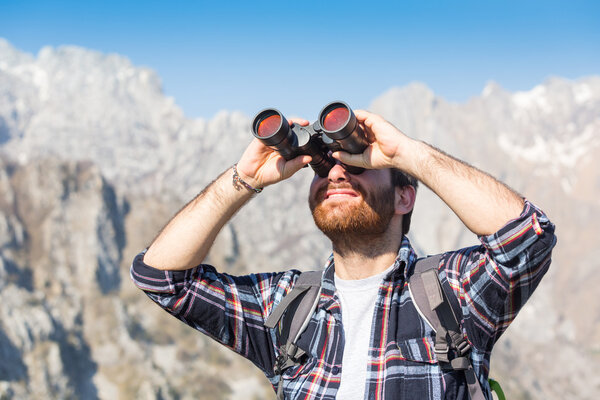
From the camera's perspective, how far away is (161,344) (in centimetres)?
15050

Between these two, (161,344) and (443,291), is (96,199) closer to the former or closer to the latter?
(161,344)

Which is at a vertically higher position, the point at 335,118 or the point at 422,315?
the point at 335,118

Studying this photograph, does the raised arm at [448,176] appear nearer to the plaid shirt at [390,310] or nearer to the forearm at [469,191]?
the forearm at [469,191]

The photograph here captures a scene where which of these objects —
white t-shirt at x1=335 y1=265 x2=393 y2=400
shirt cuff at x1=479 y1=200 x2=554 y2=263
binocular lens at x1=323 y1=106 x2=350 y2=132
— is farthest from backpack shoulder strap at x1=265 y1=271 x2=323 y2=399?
shirt cuff at x1=479 y1=200 x2=554 y2=263

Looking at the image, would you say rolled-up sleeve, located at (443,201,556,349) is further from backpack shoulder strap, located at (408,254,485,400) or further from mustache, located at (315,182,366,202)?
mustache, located at (315,182,366,202)

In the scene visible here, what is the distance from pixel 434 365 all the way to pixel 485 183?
1.53 m

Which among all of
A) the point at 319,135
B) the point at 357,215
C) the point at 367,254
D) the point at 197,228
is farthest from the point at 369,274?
the point at 197,228

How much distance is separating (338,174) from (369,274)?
1039mm

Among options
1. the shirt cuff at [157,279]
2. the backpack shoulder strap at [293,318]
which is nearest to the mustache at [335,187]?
the backpack shoulder strap at [293,318]

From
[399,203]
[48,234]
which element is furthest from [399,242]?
[48,234]

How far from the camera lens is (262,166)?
500 cm

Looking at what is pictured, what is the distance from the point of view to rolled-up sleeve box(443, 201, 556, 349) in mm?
3680

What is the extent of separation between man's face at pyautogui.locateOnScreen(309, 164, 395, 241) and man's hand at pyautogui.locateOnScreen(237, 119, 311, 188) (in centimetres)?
34

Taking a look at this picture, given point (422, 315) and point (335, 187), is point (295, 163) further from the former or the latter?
point (422, 315)
